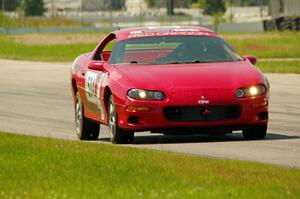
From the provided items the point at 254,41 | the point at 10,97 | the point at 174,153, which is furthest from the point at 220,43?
the point at 254,41

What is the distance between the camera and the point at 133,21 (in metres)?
96.2

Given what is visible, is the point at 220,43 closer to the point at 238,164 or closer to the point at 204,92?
the point at 204,92

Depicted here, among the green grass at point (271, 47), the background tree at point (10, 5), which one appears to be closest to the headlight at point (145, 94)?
the green grass at point (271, 47)

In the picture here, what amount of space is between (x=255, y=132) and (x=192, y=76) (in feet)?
3.54

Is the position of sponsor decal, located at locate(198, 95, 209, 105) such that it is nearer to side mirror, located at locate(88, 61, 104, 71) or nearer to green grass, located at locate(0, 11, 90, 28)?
side mirror, located at locate(88, 61, 104, 71)

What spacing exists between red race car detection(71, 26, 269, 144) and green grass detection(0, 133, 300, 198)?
3.37 ft

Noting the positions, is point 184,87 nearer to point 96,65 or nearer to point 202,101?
point 202,101

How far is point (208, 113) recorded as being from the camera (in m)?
14.3

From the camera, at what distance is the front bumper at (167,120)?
14.3 metres

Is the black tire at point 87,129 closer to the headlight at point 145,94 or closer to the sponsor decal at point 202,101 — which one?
the headlight at point 145,94

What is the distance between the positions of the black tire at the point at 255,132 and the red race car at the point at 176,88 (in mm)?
14

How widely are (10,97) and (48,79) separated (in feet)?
20.7

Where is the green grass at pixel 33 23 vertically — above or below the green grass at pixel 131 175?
below

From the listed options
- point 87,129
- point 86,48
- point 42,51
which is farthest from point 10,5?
point 87,129
